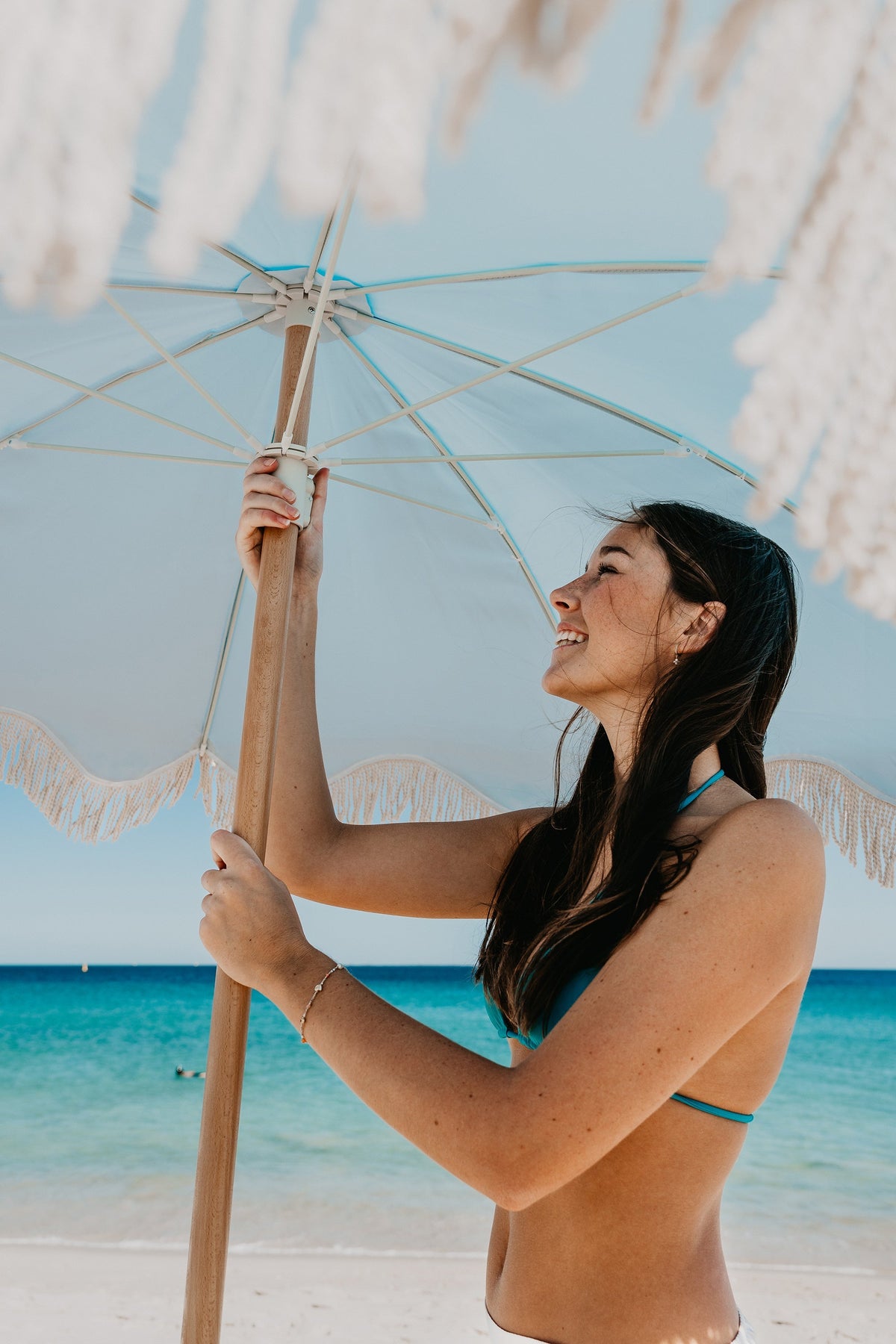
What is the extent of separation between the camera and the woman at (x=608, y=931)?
1.32m

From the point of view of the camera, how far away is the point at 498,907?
2150 millimetres

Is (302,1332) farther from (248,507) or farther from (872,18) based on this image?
(872,18)

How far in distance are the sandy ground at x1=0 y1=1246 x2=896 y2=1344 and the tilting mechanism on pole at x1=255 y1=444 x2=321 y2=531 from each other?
17.3ft

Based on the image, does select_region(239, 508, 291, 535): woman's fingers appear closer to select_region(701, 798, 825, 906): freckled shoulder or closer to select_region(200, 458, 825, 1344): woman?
select_region(200, 458, 825, 1344): woman

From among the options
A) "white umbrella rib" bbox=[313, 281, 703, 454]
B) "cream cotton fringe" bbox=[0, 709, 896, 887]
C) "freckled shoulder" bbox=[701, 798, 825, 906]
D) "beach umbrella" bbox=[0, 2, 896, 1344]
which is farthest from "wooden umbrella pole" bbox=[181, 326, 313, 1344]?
"cream cotton fringe" bbox=[0, 709, 896, 887]

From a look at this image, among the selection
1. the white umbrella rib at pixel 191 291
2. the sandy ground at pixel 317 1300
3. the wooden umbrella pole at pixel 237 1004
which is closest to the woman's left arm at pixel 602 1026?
the wooden umbrella pole at pixel 237 1004

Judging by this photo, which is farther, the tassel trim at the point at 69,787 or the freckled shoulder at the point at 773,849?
the tassel trim at the point at 69,787

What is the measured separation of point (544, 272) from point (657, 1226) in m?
1.66

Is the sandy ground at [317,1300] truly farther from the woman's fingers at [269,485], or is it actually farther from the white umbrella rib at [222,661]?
the woman's fingers at [269,485]

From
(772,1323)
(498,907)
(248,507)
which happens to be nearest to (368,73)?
(248,507)

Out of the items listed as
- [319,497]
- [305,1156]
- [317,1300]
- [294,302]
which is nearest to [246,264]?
[294,302]

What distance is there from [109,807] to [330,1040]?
162 cm

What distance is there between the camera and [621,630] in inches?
76.8

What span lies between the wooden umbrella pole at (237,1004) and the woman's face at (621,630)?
52 cm
